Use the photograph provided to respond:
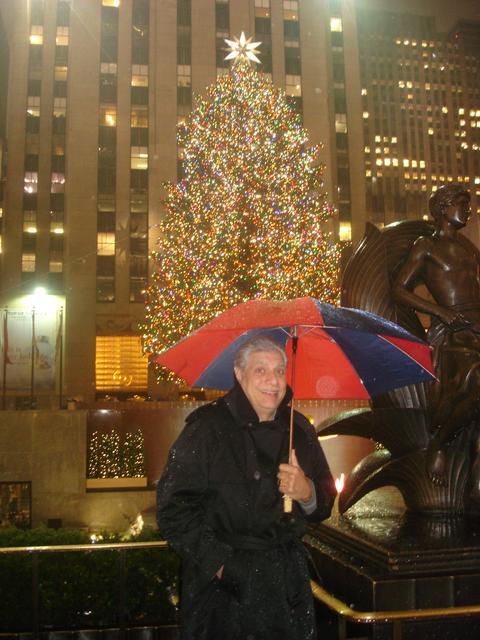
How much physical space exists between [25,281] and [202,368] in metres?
38.5

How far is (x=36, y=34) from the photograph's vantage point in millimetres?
40250

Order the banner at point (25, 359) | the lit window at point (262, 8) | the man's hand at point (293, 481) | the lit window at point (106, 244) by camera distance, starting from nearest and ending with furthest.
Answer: the man's hand at point (293, 481)
the banner at point (25, 359)
the lit window at point (106, 244)
the lit window at point (262, 8)

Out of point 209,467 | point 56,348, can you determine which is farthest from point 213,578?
point 56,348

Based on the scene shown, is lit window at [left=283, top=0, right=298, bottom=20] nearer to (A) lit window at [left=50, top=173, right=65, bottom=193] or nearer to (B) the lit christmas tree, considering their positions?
(A) lit window at [left=50, top=173, right=65, bottom=193]

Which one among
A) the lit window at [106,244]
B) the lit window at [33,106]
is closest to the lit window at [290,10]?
the lit window at [33,106]

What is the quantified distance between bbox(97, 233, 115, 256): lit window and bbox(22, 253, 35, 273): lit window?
5.06m

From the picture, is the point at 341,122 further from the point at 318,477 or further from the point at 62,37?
the point at 318,477

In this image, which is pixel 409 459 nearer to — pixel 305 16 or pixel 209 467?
pixel 209 467

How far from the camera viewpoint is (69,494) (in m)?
12.7

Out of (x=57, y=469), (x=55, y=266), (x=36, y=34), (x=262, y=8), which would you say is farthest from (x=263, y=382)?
(x=262, y=8)

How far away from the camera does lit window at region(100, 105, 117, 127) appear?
39156 mm

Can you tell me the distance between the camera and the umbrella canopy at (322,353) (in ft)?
10.4

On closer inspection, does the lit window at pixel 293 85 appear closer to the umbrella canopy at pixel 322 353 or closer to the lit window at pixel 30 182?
the lit window at pixel 30 182

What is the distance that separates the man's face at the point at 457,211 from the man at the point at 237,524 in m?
3.16
